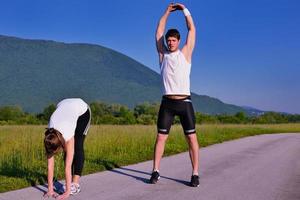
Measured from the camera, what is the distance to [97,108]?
2324 inches

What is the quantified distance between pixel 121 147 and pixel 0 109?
144 feet

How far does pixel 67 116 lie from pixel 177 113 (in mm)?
1694

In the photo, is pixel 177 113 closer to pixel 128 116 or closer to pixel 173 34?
pixel 173 34

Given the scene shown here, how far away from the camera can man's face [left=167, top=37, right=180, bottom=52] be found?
665 centimetres

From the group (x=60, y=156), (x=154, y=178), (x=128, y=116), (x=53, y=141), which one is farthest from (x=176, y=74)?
(x=128, y=116)

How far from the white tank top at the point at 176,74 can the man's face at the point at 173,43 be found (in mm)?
65

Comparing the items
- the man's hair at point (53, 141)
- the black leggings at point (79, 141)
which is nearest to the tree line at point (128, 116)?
the black leggings at point (79, 141)

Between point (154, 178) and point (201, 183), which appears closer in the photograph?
point (154, 178)

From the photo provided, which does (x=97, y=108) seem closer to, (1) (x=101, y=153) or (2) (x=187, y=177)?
(1) (x=101, y=153)

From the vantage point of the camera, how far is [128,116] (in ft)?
166

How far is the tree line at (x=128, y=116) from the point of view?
44875 mm

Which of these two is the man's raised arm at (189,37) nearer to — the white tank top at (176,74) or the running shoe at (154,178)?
the white tank top at (176,74)

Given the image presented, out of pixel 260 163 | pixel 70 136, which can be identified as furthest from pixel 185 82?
pixel 260 163

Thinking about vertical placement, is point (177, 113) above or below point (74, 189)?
above
